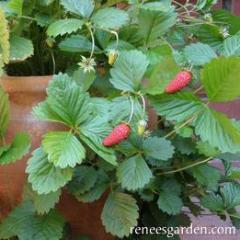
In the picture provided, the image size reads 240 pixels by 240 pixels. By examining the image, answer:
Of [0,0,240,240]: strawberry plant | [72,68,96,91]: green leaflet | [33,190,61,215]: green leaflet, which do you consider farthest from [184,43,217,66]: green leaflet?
[33,190,61,215]: green leaflet

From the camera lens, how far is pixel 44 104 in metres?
0.46

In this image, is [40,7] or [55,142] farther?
[40,7]

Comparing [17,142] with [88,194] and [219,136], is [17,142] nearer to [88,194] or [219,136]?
[88,194]

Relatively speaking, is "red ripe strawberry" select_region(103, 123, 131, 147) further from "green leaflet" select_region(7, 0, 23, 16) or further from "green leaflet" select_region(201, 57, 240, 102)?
"green leaflet" select_region(7, 0, 23, 16)

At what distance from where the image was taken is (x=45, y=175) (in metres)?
0.44

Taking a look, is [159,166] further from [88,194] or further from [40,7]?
[40,7]

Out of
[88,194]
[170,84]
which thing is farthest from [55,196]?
[170,84]

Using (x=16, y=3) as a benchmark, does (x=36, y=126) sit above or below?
below

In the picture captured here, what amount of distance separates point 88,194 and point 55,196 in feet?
0.15

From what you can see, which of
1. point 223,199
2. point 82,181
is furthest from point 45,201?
point 223,199

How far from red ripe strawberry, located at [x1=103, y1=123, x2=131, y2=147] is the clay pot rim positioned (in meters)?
0.17

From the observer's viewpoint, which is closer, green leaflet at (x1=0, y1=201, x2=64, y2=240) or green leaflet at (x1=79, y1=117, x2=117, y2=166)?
green leaflet at (x1=79, y1=117, x2=117, y2=166)

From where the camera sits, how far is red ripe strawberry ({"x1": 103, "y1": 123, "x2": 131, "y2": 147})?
1.39 ft

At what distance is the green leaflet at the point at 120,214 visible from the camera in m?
0.50
